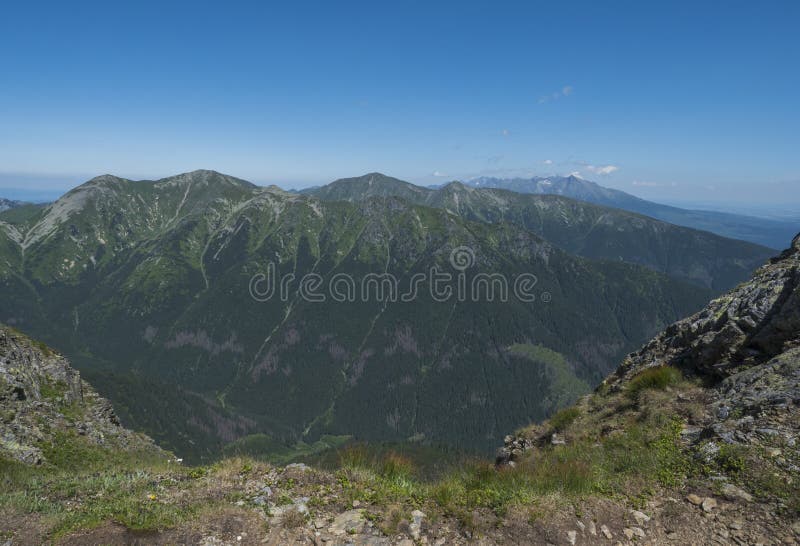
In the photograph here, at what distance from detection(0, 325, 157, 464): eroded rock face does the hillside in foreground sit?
45.0 feet

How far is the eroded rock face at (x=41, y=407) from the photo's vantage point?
23250mm

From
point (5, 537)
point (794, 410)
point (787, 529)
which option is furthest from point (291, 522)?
point (794, 410)

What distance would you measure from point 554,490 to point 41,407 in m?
35.7

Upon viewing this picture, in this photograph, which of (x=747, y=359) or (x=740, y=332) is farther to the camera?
(x=740, y=332)

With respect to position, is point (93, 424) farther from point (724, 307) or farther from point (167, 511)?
point (724, 307)

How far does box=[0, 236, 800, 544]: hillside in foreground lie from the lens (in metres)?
9.03

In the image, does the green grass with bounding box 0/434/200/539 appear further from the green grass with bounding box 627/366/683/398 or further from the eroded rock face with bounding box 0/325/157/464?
the green grass with bounding box 627/366/683/398

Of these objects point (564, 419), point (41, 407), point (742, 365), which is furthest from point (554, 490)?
point (41, 407)

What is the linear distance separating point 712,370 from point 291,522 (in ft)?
58.1

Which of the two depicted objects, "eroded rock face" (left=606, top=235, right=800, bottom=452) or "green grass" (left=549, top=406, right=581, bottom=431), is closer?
"eroded rock face" (left=606, top=235, right=800, bottom=452)

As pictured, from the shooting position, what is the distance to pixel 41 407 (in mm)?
28125

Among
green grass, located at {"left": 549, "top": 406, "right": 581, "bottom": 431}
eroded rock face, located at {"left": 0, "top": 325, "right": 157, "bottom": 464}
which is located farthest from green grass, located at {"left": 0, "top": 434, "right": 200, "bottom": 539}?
green grass, located at {"left": 549, "top": 406, "right": 581, "bottom": 431}

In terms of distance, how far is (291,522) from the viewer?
9.66 metres

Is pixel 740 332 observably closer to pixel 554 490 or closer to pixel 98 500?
pixel 554 490
